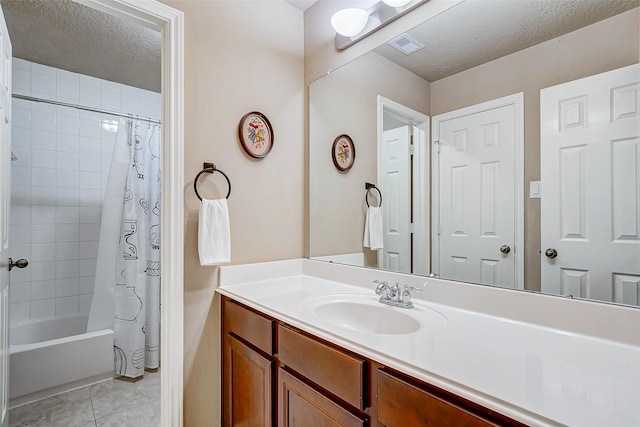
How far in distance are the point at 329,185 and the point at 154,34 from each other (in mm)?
1459

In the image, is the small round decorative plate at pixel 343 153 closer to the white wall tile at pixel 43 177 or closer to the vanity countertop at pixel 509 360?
the vanity countertop at pixel 509 360

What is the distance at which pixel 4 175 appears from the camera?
55.6 inches

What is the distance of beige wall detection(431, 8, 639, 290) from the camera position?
892 mm

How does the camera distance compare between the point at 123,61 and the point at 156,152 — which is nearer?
the point at 123,61

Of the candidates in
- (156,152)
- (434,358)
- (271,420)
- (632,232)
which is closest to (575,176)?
(632,232)

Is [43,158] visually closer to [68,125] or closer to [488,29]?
[68,125]

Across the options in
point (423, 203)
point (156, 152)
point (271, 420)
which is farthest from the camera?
point (156, 152)

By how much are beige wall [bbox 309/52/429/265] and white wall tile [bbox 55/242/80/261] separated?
7.05 feet

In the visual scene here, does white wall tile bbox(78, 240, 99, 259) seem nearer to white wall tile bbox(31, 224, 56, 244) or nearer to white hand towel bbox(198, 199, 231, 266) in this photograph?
white wall tile bbox(31, 224, 56, 244)

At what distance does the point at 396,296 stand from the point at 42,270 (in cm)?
281

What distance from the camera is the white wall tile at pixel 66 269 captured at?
2584 mm

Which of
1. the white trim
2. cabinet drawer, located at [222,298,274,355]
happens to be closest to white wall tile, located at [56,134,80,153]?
the white trim

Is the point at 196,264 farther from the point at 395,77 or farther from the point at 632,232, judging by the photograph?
the point at 632,232

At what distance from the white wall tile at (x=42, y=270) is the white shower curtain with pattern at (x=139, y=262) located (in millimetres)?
662
